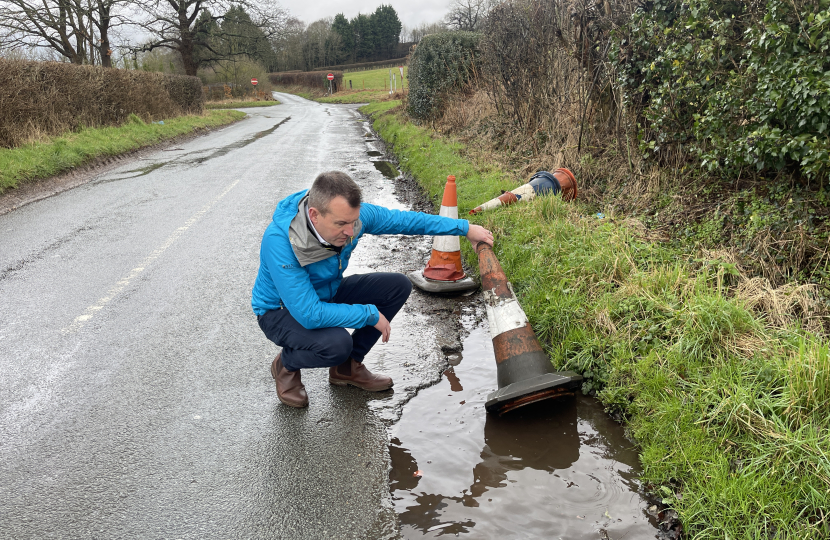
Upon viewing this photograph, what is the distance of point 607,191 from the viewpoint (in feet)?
23.7

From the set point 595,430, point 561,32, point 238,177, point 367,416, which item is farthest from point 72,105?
point 595,430

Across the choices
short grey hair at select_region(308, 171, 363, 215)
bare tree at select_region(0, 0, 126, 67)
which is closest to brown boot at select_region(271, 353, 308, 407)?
short grey hair at select_region(308, 171, 363, 215)

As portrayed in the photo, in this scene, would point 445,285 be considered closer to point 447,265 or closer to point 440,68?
point 447,265

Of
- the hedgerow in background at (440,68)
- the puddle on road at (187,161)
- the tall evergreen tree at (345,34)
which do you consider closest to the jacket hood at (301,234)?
the puddle on road at (187,161)

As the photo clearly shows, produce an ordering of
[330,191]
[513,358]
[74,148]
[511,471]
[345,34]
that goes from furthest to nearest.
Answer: [345,34], [74,148], [513,358], [330,191], [511,471]

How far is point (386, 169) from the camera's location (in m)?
13.5

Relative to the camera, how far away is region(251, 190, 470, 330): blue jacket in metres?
3.39

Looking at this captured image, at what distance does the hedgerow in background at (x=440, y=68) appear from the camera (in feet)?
53.6

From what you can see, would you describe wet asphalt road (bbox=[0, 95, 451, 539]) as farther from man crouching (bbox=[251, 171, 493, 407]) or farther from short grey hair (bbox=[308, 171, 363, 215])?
short grey hair (bbox=[308, 171, 363, 215])

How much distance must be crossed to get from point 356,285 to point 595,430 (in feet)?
6.09

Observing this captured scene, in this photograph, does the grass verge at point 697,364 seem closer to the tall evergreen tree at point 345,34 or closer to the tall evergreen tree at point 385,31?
the tall evergreen tree at point 345,34

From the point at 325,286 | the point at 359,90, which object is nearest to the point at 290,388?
the point at 325,286

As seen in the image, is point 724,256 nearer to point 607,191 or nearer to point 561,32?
point 607,191

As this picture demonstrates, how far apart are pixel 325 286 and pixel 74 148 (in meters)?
12.5
